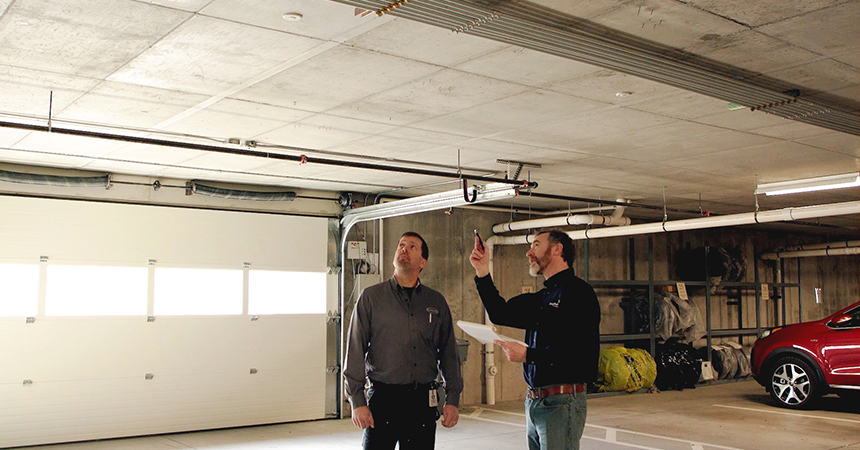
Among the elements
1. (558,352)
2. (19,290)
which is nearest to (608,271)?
(19,290)

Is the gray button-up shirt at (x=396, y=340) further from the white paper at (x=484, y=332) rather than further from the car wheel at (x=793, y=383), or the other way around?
the car wheel at (x=793, y=383)

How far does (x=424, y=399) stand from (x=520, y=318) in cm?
61

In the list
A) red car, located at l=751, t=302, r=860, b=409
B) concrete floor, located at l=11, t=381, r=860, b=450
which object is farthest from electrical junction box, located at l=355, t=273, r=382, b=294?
red car, located at l=751, t=302, r=860, b=409

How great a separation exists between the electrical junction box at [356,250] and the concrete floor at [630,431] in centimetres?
198

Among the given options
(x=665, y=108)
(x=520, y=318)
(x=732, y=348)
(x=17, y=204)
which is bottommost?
(x=732, y=348)

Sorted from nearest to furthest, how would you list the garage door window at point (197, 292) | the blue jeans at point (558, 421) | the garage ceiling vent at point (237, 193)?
the blue jeans at point (558, 421), the garage door window at point (197, 292), the garage ceiling vent at point (237, 193)

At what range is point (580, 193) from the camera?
938 centimetres

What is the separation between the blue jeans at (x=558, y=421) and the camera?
10.3 feet

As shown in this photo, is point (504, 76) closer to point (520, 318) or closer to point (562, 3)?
point (562, 3)

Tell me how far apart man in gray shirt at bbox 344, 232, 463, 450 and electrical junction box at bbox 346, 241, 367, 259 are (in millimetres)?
5327

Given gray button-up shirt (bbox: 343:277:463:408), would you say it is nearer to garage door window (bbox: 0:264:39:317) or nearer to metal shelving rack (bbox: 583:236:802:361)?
garage door window (bbox: 0:264:39:317)

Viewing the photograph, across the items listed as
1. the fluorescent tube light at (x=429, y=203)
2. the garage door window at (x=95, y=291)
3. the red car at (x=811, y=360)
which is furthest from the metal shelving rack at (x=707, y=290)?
the garage door window at (x=95, y=291)

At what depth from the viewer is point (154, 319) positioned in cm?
771

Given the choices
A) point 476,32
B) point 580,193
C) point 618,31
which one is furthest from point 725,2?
point 580,193
